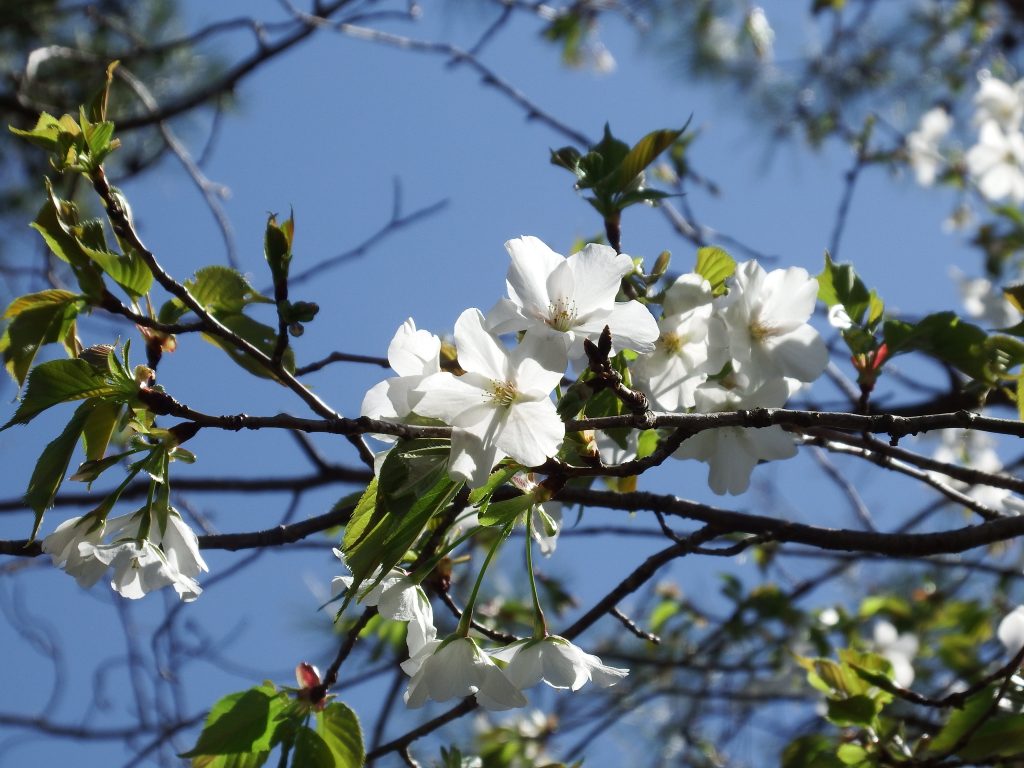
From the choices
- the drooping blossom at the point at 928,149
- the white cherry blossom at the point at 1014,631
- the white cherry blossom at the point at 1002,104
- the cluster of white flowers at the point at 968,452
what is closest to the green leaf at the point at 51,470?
the white cherry blossom at the point at 1014,631

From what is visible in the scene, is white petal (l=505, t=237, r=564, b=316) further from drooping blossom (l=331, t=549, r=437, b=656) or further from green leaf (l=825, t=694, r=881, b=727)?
green leaf (l=825, t=694, r=881, b=727)

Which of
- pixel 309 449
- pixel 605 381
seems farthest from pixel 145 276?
pixel 309 449

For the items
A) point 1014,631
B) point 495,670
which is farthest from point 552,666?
point 1014,631

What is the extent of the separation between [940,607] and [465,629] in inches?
93.8

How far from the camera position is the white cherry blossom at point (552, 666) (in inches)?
35.5

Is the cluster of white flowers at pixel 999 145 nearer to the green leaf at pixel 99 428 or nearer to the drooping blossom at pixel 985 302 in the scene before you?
the drooping blossom at pixel 985 302

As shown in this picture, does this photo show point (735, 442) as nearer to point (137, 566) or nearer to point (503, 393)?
point (503, 393)

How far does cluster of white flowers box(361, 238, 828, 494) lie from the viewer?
79cm

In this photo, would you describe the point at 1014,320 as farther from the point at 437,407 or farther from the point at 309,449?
the point at 437,407

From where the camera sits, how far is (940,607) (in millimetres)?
2881

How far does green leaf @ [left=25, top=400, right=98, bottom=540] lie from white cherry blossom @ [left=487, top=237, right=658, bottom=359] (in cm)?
41

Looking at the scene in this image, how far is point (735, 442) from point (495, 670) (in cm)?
41

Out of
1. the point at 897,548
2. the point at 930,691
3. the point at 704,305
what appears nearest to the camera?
the point at 704,305

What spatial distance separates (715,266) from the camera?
113 cm
